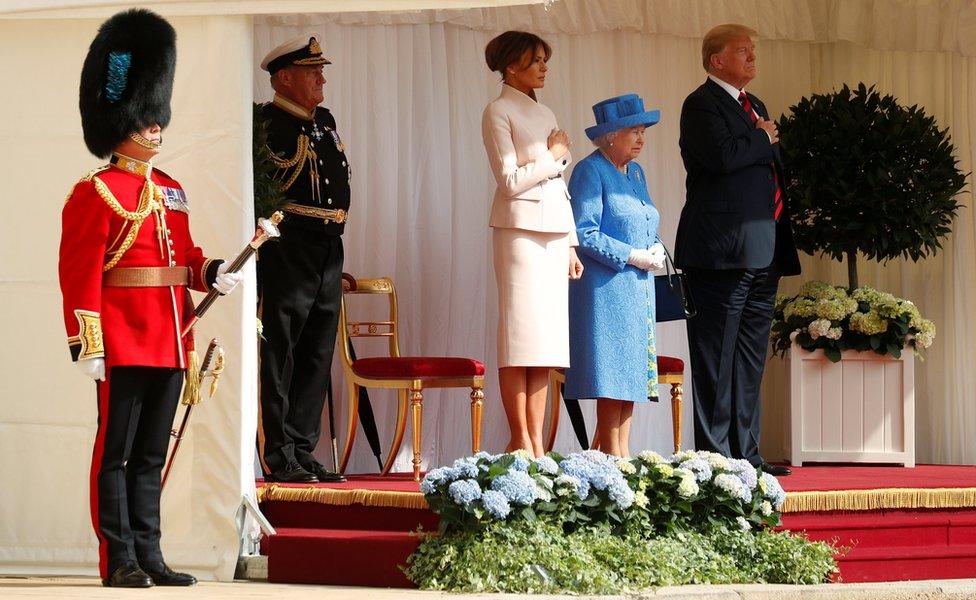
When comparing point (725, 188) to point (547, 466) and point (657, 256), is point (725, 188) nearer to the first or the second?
point (657, 256)

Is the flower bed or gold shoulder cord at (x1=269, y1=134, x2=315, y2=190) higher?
gold shoulder cord at (x1=269, y1=134, x2=315, y2=190)

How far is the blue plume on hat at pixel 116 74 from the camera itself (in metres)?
4.70

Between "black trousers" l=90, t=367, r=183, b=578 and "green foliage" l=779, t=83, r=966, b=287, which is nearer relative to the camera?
"black trousers" l=90, t=367, r=183, b=578

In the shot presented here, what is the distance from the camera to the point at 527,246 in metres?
5.71

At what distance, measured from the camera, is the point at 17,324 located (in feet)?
17.2

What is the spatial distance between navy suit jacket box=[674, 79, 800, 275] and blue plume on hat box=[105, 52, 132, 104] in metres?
2.51

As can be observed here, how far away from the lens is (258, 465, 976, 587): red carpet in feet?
16.6

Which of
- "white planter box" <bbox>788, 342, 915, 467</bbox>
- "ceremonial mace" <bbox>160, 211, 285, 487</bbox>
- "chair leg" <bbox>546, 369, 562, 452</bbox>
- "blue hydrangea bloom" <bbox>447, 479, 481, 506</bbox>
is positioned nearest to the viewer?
"ceremonial mace" <bbox>160, 211, 285, 487</bbox>

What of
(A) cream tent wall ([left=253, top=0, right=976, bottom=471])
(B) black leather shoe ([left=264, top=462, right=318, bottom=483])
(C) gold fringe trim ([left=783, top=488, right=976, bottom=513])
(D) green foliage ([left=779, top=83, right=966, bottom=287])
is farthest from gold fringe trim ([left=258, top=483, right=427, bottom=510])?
(D) green foliage ([left=779, top=83, right=966, bottom=287])

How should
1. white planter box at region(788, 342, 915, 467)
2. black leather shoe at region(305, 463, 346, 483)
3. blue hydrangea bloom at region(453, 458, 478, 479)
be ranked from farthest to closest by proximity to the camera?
white planter box at region(788, 342, 915, 467), black leather shoe at region(305, 463, 346, 483), blue hydrangea bloom at region(453, 458, 478, 479)

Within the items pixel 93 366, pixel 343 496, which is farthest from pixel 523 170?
pixel 93 366

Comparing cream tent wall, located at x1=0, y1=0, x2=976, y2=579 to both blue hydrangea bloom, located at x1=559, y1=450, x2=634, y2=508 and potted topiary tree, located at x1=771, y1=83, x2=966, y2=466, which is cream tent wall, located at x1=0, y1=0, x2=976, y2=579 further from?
blue hydrangea bloom, located at x1=559, y1=450, x2=634, y2=508

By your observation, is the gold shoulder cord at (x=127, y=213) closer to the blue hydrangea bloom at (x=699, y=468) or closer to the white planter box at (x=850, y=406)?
the blue hydrangea bloom at (x=699, y=468)

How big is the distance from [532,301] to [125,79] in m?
1.75
